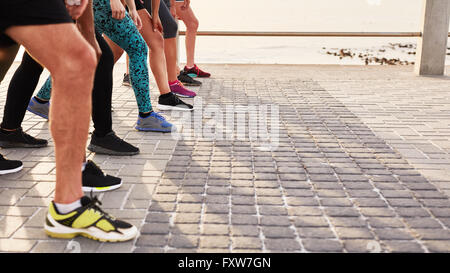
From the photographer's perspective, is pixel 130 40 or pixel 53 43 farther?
pixel 130 40

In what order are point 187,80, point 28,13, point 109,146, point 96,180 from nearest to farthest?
→ 1. point 28,13
2. point 96,180
3. point 109,146
4. point 187,80

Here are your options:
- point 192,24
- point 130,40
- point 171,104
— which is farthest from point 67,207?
point 192,24

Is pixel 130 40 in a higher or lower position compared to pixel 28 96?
higher

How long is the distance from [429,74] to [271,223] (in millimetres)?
6141

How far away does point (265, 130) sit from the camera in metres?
4.70

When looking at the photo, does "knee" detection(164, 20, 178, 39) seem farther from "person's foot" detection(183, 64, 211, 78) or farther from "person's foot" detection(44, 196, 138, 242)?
"person's foot" detection(44, 196, 138, 242)

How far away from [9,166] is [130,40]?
1409 mm

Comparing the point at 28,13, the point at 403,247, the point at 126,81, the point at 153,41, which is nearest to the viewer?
the point at 28,13

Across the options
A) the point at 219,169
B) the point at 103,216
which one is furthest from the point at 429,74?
the point at 103,216

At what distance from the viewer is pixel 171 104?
5422mm

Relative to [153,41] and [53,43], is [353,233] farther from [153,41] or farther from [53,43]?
[153,41]

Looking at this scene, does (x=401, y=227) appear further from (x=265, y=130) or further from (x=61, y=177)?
(x=265, y=130)

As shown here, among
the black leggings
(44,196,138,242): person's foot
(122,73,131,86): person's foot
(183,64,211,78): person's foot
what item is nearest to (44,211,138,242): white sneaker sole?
(44,196,138,242): person's foot

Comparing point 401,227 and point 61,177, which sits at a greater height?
point 61,177
